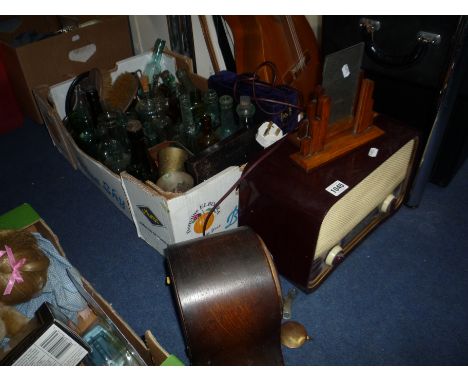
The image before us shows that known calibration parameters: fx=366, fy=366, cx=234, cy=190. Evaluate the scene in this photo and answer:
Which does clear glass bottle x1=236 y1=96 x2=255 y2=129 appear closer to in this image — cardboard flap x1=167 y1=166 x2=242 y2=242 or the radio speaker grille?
cardboard flap x1=167 y1=166 x2=242 y2=242

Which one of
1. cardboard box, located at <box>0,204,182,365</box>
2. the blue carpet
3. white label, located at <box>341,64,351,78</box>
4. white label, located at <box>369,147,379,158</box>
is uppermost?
white label, located at <box>341,64,351,78</box>

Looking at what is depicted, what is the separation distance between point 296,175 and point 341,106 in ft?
0.78

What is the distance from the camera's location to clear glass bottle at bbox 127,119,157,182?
3.79 ft

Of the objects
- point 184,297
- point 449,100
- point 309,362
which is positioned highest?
Result: point 449,100

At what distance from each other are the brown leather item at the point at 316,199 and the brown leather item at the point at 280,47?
47 cm

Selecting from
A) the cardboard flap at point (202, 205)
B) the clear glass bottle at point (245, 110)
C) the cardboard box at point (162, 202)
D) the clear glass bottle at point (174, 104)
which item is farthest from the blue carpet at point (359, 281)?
the clear glass bottle at point (245, 110)

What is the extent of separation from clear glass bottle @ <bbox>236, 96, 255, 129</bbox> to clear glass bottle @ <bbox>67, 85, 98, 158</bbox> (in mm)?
621

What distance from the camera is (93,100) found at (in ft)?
4.45

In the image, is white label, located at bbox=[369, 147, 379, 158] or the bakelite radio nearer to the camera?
the bakelite radio

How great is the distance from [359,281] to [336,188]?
432mm

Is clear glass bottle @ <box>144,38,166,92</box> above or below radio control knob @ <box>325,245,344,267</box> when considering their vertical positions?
above

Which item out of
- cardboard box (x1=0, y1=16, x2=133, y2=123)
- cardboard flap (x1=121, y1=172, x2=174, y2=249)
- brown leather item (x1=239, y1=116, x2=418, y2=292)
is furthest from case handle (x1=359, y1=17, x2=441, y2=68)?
cardboard box (x1=0, y1=16, x2=133, y2=123)
